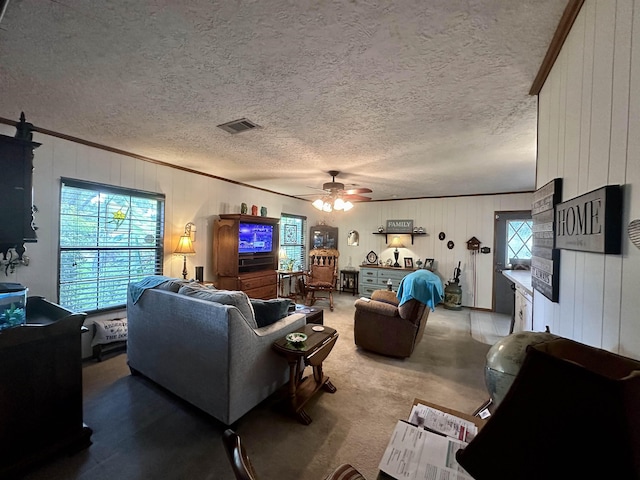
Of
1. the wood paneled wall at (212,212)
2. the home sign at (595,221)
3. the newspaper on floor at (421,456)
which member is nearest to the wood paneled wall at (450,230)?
the wood paneled wall at (212,212)

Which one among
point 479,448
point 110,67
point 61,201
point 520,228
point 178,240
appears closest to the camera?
point 479,448

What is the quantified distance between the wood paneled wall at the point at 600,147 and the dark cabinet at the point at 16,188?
3.09 meters

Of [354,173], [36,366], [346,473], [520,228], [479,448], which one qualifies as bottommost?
[36,366]

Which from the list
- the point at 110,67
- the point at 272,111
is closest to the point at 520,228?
the point at 272,111

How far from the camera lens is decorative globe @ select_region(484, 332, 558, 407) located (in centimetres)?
70

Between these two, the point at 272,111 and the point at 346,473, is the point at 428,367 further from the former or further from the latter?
the point at 272,111

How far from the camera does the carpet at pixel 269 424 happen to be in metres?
1.71

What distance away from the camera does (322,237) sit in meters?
7.12

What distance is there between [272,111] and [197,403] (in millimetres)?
2356

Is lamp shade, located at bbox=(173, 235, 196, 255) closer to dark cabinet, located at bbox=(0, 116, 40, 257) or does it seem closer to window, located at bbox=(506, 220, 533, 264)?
dark cabinet, located at bbox=(0, 116, 40, 257)

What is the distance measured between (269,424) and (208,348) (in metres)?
0.76

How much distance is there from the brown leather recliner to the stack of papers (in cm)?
224

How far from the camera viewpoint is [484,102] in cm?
199

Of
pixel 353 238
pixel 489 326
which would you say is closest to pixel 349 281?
pixel 353 238
